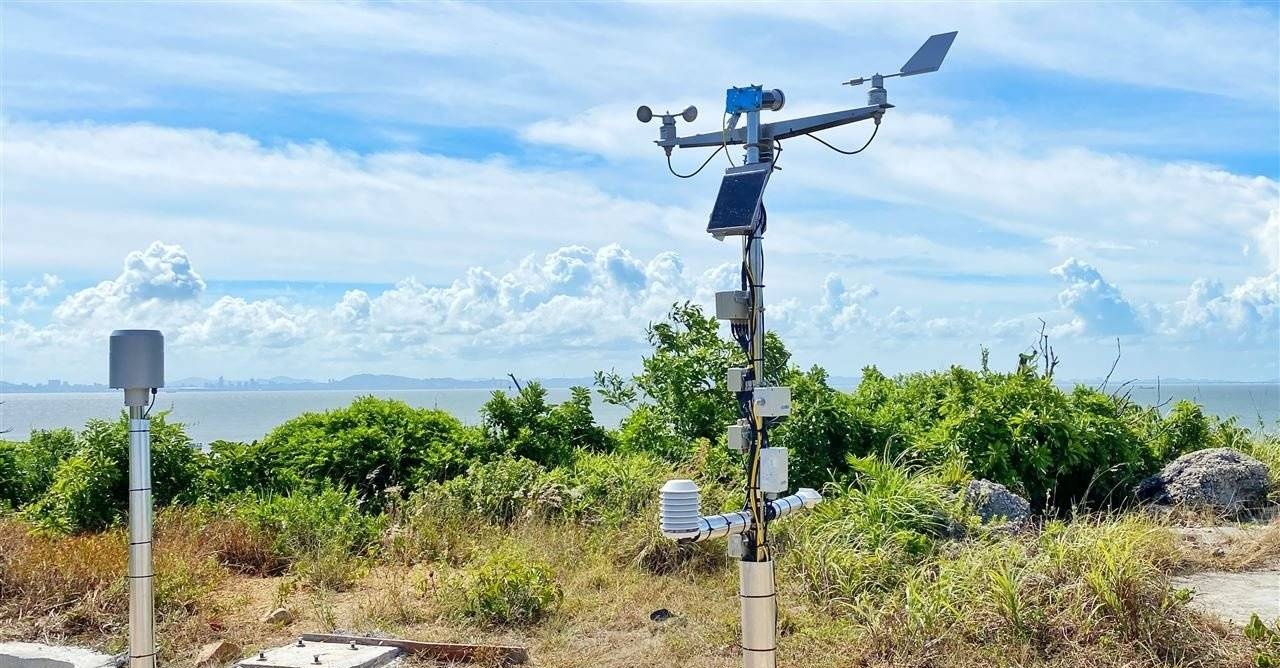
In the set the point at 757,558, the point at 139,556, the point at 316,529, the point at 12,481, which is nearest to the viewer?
the point at 757,558

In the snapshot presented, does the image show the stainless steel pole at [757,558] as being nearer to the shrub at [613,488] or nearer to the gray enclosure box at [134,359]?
the gray enclosure box at [134,359]

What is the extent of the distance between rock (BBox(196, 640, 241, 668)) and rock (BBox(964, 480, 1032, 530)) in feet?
14.6

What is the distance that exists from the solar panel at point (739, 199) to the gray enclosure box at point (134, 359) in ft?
8.92

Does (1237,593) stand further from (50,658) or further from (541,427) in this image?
(50,658)

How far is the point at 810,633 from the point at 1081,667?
4.14 feet

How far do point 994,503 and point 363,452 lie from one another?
518cm

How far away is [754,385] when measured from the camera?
13.4 ft

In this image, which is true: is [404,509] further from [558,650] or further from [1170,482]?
[1170,482]

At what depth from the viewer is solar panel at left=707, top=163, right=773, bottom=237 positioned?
13.0 ft

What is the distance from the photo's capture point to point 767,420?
4.10 metres

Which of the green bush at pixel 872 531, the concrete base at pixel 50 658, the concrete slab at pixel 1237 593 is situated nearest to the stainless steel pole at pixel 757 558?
the green bush at pixel 872 531

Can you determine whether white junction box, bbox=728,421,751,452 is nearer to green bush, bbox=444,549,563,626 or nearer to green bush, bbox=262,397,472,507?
green bush, bbox=444,549,563,626

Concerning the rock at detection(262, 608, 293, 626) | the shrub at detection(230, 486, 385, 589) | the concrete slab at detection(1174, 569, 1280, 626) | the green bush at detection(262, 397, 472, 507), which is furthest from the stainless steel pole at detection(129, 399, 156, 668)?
the concrete slab at detection(1174, 569, 1280, 626)

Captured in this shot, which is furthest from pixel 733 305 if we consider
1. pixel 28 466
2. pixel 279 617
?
pixel 28 466
